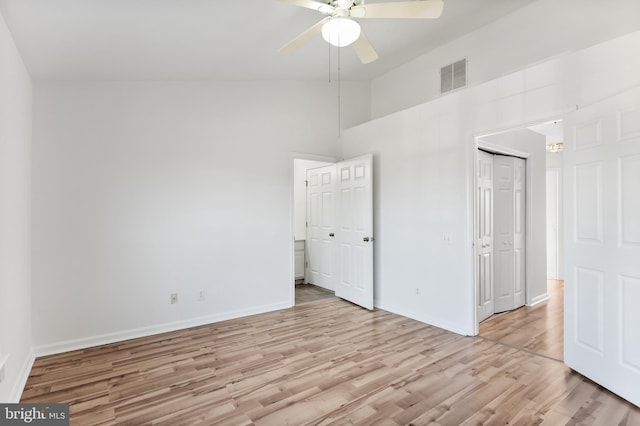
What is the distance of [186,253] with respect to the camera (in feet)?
12.9

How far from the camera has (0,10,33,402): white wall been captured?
219 cm

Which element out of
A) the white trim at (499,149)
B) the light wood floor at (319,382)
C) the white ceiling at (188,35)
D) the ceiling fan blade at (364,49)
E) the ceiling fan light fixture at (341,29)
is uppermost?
the white ceiling at (188,35)

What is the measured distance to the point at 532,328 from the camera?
3.83m

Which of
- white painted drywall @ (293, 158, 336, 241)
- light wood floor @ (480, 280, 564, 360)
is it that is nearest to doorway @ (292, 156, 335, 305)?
white painted drywall @ (293, 158, 336, 241)

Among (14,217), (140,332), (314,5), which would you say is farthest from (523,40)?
(140,332)

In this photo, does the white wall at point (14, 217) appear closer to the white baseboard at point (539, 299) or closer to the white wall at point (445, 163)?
the white wall at point (445, 163)

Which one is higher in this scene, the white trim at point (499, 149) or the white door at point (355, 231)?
the white trim at point (499, 149)

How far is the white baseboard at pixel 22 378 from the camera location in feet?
7.65

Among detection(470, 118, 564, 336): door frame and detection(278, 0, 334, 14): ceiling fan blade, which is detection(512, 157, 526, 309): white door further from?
detection(278, 0, 334, 14): ceiling fan blade

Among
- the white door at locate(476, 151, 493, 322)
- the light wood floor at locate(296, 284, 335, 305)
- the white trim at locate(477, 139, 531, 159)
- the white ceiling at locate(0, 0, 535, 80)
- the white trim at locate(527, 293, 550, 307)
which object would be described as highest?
the white ceiling at locate(0, 0, 535, 80)

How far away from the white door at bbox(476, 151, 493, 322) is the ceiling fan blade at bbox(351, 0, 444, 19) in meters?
2.43

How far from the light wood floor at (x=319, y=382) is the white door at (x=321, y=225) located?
6.85 ft

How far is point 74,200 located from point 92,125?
2.60 ft

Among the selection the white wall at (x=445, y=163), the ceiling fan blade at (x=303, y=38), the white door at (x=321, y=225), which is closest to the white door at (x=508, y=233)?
the white wall at (x=445, y=163)
